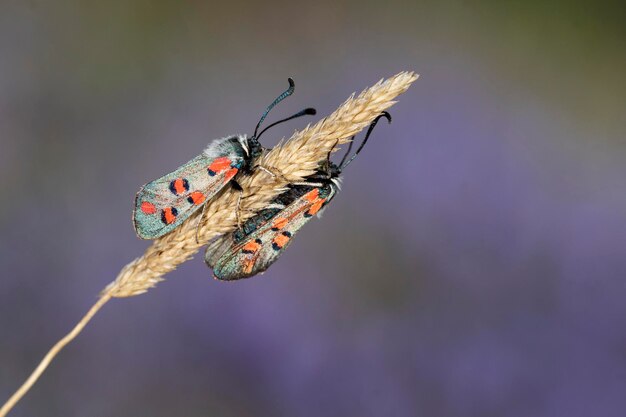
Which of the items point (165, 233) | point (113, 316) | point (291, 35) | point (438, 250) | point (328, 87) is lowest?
point (438, 250)

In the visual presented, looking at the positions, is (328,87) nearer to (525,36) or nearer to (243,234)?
(525,36)

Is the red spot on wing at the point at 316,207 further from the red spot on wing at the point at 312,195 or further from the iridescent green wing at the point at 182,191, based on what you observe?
the iridescent green wing at the point at 182,191

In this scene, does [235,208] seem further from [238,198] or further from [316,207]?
[316,207]

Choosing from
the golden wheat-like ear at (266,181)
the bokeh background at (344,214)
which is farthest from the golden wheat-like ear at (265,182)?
the bokeh background at (344,214)

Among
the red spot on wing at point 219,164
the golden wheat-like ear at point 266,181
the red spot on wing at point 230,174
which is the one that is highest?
the red spot on wing at point 219,164

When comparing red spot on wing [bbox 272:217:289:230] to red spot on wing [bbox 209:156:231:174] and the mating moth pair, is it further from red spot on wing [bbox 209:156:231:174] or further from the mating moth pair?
red spot on wing [bbox 209:156:231:174]

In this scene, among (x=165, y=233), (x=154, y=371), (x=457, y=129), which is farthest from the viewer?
(x=457, y=129)

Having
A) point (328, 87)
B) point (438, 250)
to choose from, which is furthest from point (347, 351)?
point (328, 87)
